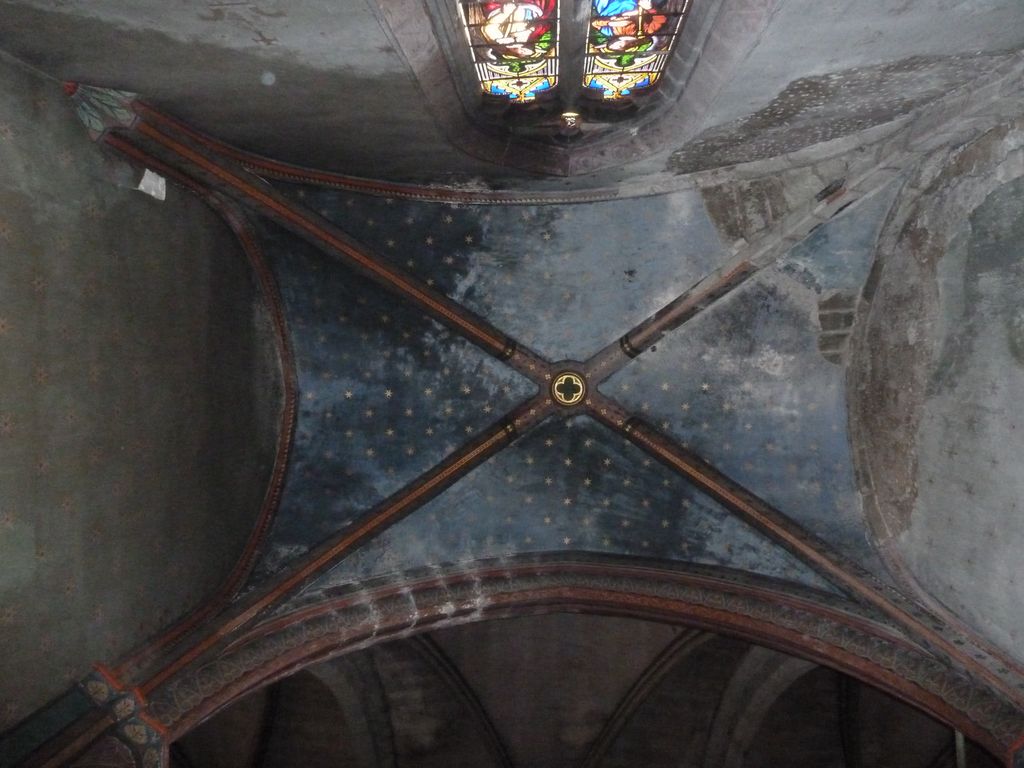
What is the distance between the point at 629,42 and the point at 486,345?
9.21ft

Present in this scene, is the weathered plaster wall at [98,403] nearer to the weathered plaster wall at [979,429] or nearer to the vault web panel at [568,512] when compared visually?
the vault web panel at [568,512]

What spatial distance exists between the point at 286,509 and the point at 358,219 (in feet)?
8.13

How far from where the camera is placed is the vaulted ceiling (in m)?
4.49

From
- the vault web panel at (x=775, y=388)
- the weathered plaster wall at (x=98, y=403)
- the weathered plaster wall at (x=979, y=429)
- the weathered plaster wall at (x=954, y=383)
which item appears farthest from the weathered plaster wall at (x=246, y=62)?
the weathered plaster wall at (x=979, y=429)

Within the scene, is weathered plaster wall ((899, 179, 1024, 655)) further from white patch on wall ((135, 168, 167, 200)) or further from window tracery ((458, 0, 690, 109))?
white patch on wall ((135, 168, 167, 200))

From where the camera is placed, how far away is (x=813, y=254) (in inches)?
265

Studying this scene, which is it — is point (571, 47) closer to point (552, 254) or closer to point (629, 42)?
point (629, 42)

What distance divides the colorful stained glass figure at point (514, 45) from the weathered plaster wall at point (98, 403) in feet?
7.58

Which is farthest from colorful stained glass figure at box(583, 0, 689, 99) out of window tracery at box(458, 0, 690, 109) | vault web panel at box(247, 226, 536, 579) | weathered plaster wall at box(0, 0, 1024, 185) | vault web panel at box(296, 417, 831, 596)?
vault web panel at box(296, 417, 831, 596)

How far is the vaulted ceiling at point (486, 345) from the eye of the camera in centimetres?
449

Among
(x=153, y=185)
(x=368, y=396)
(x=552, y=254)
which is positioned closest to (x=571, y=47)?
(x=552, y=254)

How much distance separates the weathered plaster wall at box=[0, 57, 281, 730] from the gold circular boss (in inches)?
104

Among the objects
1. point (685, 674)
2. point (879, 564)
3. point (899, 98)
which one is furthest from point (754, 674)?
point (899, 98)

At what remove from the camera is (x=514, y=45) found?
17.5 feet
